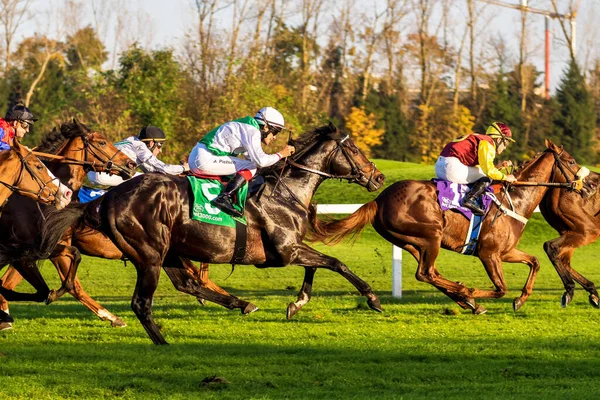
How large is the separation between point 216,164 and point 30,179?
1.63m

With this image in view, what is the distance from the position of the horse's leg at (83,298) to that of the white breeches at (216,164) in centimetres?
171

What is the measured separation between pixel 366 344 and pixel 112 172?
366cm

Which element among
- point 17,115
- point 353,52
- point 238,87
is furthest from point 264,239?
point 353,52

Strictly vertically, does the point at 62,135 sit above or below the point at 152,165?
above

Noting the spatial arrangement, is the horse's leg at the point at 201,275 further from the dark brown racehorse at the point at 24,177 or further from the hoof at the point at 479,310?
the hoof at the point at 479,310

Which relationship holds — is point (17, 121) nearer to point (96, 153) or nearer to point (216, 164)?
point (96, 153)

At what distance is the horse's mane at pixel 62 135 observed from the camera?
1075 centimetres

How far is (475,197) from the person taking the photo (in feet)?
35.9

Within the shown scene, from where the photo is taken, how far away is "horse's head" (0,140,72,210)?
351 inches

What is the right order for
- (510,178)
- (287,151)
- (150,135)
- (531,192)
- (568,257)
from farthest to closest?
1. (568,257)
2. (531,192)
3. (150,135)
4. (510,178)
5. (287,151)

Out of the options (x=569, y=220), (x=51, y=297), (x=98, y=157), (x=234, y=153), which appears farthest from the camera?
(x=569, y=220)

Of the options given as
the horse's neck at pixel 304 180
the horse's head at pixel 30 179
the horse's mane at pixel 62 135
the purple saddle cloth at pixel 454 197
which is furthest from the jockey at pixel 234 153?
the purple saddle cloth at pixel 454 197

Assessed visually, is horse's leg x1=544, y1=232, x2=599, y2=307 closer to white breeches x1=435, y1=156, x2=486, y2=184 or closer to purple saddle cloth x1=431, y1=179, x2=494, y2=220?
purple saddle cloth x1=431, y1=179, x2=494, y2=220

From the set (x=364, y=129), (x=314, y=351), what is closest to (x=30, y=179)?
(x=314, y=351)
